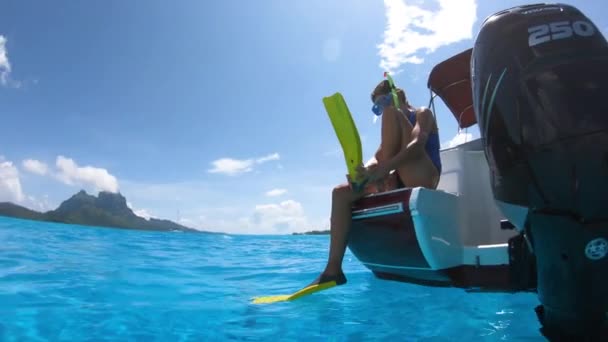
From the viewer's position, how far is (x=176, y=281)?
462 cm

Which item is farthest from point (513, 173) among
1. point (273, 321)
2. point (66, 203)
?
point (66, 203)

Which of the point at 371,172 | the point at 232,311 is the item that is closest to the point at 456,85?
the point at 371,172

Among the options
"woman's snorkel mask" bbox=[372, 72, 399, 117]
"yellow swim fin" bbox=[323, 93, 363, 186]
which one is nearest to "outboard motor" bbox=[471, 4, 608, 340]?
"yellow swim fin" bbox=[323, 93, 363, 186]

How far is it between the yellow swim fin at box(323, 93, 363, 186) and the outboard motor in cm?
100

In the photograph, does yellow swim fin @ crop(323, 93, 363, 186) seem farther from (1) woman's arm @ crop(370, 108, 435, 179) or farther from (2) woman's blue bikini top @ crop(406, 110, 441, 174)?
(2) woman's blue bikini top @ crop(406, 110, 441, 174)

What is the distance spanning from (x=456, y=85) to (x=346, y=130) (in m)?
2.52

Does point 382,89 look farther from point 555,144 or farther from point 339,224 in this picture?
point 555,144

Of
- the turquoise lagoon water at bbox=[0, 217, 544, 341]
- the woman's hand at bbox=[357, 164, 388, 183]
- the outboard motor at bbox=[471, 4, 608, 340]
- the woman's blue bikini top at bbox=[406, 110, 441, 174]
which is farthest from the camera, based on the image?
the woman's blue bikini top at bbox=[406, 110, 441, 174]

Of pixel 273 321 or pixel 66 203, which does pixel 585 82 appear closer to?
pixel 273 321

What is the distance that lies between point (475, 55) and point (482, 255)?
1326 millimetres

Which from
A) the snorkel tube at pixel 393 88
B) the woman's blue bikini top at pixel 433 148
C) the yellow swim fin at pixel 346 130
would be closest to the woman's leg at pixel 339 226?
the yellow swim fin at pixel 346 130

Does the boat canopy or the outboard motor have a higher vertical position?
the boat canopy

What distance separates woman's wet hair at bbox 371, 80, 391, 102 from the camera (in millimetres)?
3036

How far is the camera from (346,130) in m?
2.81
